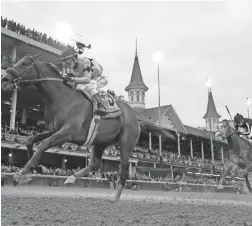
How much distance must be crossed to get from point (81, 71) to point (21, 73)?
5.12 feet

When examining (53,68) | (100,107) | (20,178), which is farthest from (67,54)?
(20,178)

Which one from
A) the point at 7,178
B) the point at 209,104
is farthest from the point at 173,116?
the point at 209,104

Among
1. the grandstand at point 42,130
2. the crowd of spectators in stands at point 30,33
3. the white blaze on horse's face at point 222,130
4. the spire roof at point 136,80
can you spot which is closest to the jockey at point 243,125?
the white blaze on horse's face at point 222,130

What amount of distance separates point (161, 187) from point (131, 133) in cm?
1919

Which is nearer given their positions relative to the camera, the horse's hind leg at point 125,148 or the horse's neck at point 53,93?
the horse's neck at point 53,93

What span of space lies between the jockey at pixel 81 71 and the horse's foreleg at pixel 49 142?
4.14ft

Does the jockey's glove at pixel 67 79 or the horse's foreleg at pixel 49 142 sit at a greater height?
the jockey's glove at pixel 67 79

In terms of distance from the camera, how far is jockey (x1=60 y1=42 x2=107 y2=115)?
8.36m

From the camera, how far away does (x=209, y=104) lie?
103 meters

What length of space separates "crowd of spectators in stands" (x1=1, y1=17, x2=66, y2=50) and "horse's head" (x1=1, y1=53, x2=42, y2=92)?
24.5 meters

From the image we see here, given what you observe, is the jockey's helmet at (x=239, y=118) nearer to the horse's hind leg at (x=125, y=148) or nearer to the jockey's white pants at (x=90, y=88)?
the horse's hind leg at (x=125, y=148)

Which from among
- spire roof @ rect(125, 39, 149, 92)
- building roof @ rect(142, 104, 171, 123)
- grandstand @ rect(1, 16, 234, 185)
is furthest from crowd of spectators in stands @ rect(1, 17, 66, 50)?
spire roof @ rect(125, 39, 149, 92)

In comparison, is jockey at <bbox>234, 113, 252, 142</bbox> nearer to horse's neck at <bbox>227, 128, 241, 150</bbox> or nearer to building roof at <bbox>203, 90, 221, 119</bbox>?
horse's neck at <bbox>227, 128, 241, 150</bbox>

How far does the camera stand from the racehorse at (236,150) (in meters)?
16.1
